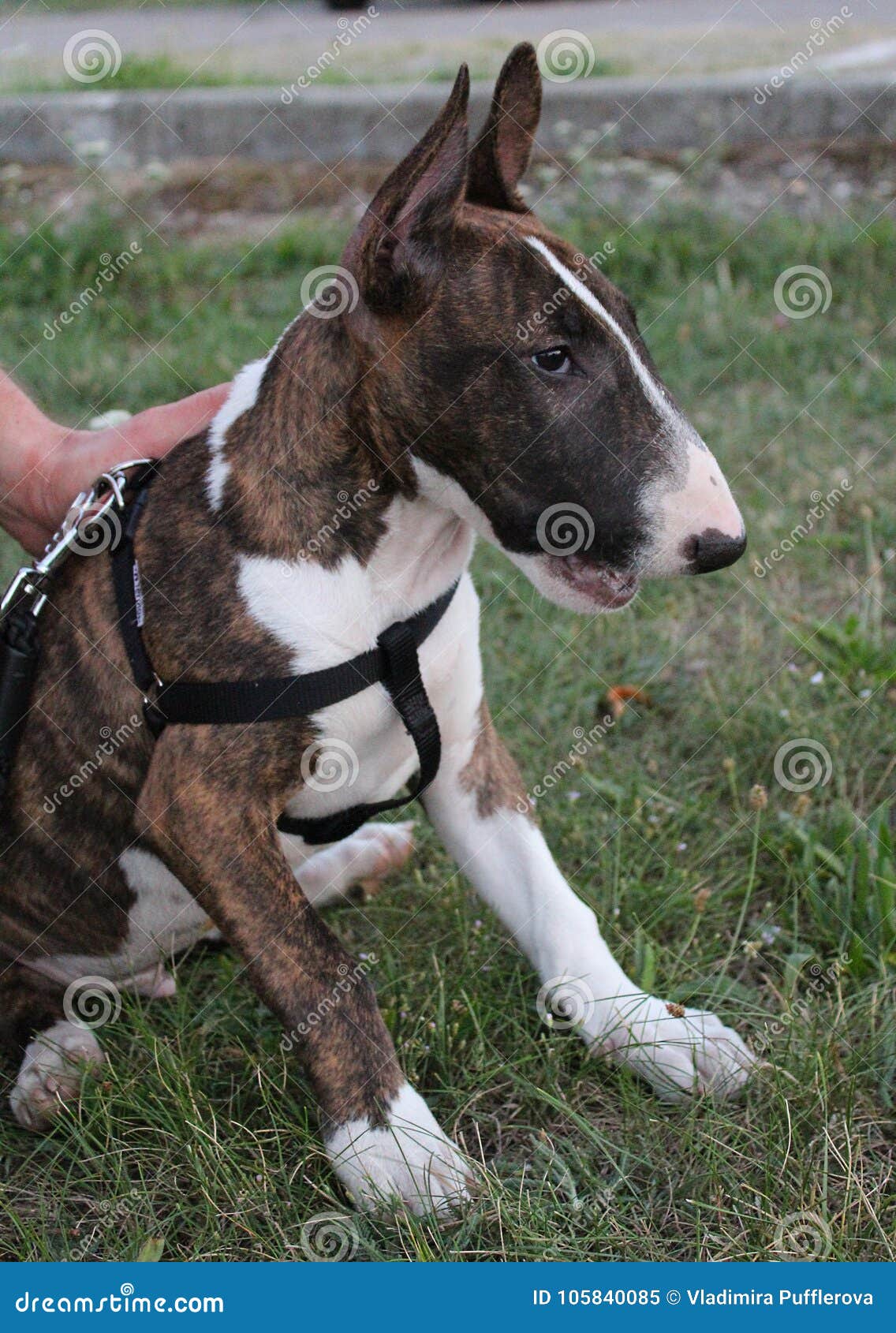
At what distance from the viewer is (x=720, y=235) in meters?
5.61

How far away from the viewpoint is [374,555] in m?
2.19

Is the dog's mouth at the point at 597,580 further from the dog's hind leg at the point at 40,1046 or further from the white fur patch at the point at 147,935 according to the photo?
the dog's hind leg at the point at 40,1046

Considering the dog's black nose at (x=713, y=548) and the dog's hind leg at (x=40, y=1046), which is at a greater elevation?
the dog's black nose at (x=713, y=548)

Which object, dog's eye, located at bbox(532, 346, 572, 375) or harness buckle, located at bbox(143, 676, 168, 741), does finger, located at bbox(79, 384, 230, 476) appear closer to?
harness buckle, located at bbox(143, 676, 168, 741)

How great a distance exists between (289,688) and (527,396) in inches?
22.1

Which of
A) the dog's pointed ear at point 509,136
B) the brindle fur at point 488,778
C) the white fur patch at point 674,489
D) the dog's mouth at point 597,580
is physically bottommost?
the brindle fur at point 488,778

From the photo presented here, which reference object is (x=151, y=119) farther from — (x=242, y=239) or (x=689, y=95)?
(x=689, y=95)

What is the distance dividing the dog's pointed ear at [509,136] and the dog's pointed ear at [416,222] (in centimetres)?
29

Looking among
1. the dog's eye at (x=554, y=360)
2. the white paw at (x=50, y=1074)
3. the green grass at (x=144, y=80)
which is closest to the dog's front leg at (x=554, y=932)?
the dog's eye at (x=554, y=360)

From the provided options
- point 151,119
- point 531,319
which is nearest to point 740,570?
point 531,319

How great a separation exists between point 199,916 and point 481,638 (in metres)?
1.43

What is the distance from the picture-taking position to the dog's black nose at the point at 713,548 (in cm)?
204

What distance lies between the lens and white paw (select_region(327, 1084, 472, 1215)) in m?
2.08

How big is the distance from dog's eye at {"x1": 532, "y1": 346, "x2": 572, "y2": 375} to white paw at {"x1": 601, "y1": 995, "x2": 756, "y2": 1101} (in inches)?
40.8
